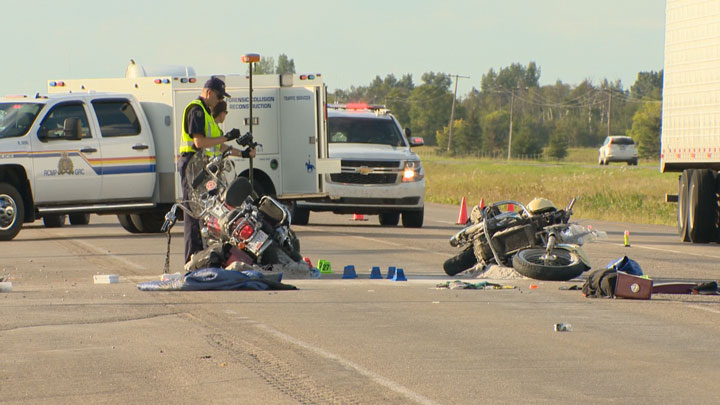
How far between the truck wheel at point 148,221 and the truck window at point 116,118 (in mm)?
1690

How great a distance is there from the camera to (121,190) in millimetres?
18609

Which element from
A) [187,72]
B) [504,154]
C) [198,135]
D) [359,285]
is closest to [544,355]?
[359,285]

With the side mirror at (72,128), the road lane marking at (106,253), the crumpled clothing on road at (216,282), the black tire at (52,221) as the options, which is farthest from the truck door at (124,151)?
the crumpled clothing on road at (216,282)

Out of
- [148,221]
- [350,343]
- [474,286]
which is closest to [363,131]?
[148,221]

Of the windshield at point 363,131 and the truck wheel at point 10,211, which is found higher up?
the windshield at point 363,131

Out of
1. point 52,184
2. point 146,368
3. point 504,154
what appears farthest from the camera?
point 504,154

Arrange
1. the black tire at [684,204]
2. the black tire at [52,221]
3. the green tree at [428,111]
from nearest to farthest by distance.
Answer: the black tire at [684,204] < the black tire at [52,221] < the green tree at [428,111]

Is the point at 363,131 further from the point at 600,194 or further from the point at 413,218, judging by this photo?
the point at 600,194

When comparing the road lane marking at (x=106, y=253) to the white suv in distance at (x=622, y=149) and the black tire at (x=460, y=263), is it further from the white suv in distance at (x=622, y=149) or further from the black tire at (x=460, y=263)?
the white suv in distance at (x=622, y=149)

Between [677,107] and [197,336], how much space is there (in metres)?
13.4

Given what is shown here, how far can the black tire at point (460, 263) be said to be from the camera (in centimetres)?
1312

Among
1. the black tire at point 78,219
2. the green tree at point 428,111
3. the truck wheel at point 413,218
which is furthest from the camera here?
the green tree at point 428,111

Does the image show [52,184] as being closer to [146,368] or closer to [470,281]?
[470,281]

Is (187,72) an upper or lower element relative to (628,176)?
upper
